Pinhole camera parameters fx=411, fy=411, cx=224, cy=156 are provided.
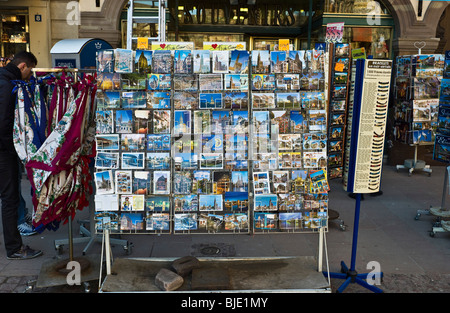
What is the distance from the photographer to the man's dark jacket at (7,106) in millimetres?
4707

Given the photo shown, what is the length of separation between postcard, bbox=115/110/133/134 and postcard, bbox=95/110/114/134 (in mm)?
60

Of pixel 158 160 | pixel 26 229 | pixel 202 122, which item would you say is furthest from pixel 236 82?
pixel 26 229

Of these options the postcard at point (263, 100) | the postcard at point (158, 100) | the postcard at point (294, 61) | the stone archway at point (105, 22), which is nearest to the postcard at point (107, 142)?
the postcard at point (158, 100)

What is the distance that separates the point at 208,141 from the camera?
4.18 m

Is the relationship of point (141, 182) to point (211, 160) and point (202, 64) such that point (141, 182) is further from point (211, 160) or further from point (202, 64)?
point (202, 64)

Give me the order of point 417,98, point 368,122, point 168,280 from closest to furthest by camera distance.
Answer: point 168,280
point 368,122
point 417,98

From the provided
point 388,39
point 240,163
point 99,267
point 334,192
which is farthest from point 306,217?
point 388,39

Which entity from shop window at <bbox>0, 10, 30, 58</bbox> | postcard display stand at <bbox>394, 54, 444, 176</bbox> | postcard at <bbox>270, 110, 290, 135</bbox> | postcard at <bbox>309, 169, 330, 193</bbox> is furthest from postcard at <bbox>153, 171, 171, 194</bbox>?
shop window at <bbox>0, 10, 30, 58</bbox>

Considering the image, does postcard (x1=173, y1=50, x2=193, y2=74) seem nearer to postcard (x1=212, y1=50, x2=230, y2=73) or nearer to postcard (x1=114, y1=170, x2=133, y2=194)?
postcard (x1=212, y1=50, x2=230, y2=73)

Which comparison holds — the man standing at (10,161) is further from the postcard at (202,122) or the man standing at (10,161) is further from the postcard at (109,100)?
the postcard at (202,122)

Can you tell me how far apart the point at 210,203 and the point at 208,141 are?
2.08 feet

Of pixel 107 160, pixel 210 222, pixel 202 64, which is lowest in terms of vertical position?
pixel 210 222

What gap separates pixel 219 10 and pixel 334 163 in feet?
18.2

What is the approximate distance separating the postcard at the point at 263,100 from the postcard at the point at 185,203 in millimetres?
1137
